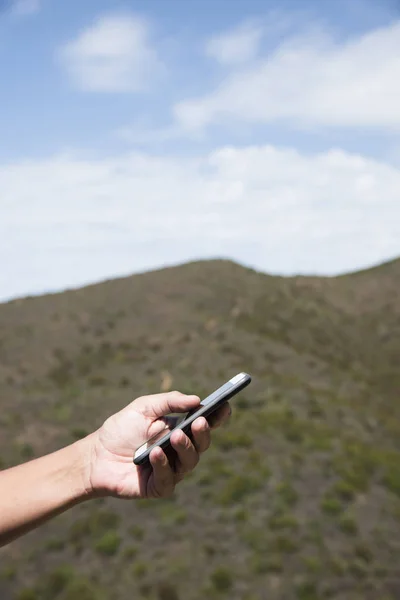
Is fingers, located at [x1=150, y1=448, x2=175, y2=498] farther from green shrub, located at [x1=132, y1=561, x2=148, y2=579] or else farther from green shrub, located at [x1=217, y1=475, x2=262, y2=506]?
green shrub, located at [x1=217, y1=475, x2=262, y2=506]

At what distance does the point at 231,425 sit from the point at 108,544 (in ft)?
35.5

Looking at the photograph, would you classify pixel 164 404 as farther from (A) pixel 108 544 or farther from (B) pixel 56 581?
(A) pixel 108 544

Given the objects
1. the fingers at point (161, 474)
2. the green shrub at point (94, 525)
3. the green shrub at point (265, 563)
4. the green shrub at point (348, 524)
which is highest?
the fingers at point (161, 474)

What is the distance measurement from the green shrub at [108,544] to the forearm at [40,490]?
20517 mm

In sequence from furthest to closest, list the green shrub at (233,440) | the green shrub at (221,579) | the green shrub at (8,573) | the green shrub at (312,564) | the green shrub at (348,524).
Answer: the green shrub at (233,440) → the green shrub at (348,524) → the green shrub at (312,564) → the green shrub at (8,573) → the green shrub at (221,579)

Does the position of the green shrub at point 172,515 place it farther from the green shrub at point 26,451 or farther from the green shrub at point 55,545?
the green shrub at point 26,451

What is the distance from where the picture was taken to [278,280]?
6009 centimetres

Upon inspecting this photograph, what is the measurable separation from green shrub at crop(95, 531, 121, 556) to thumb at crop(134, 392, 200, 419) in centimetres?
2047

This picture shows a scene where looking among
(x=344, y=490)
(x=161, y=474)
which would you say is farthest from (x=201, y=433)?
(x=344, y=490)

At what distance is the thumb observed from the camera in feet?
12.2

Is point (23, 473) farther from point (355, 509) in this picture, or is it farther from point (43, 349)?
point (43, 349)

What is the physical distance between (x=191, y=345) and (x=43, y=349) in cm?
959

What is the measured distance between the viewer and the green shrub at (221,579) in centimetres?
2072

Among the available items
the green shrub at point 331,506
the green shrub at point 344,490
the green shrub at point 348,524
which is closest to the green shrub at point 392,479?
the green shrub at point 344,490
